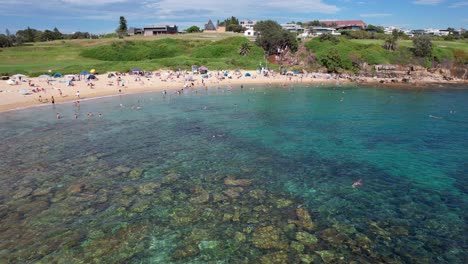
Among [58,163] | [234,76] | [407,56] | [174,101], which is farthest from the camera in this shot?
[407,56]

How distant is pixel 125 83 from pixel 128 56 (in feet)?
136

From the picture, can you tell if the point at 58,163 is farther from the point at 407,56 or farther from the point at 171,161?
the point at 407,56

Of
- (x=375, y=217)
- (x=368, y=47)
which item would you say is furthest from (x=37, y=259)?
(x=368, y=47)

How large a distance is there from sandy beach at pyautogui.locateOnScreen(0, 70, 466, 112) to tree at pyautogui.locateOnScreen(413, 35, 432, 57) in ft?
39.9

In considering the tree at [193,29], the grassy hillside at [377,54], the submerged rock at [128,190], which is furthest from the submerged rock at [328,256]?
the tree at [193,29]

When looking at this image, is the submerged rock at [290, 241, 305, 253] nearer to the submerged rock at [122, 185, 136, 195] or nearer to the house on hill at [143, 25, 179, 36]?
the submerged rock at [122, 185, 136, 195]

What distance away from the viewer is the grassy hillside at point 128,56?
3516 inches

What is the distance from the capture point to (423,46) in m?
97.2

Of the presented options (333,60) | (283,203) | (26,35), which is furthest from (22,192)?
(26,35)

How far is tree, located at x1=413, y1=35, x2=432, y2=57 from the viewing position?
9712cm

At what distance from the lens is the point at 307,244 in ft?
56.7

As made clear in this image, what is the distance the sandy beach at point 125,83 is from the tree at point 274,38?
60.3 feet

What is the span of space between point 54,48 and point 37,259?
11827cm

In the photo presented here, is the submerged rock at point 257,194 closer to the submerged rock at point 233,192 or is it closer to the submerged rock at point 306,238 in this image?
the submerged rock at point 233,192
